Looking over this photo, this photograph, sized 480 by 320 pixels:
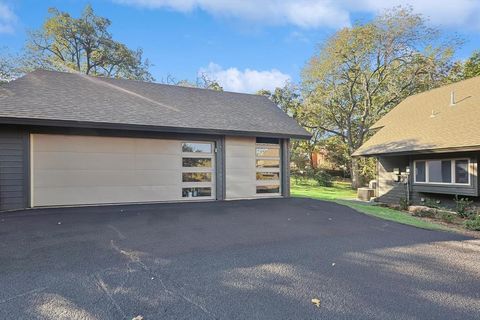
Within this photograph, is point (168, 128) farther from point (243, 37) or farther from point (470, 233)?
point (243, 37)

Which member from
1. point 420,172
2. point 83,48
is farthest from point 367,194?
point 83,48

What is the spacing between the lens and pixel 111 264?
146 inches

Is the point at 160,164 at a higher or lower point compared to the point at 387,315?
higher

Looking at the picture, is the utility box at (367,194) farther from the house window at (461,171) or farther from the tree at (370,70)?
the tree at (370,70)

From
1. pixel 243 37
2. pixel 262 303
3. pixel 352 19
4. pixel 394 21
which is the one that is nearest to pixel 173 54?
pixel 243 37

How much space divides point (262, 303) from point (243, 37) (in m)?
16.8

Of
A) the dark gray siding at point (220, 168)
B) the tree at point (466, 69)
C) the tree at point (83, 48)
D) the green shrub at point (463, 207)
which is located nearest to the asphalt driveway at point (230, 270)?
the dark gray siding at point (220, 168)

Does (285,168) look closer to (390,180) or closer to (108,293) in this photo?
(390,180)

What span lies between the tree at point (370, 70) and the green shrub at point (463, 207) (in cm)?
1052

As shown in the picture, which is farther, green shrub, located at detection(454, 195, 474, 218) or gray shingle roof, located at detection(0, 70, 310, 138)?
green shrub, located at detection(454, 195, 474, 218)

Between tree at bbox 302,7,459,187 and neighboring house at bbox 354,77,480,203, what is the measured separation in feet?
18.0

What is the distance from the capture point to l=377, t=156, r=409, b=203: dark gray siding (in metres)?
11.5

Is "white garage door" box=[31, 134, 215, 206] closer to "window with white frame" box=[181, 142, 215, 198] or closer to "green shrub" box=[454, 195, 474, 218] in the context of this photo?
"window with white frame" box=[181, 142, 215, 198]

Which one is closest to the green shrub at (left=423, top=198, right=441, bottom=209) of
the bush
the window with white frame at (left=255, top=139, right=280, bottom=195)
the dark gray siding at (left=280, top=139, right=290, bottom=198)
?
the dark gray siding at (left=280, top=139, right=290, bottom=198)
